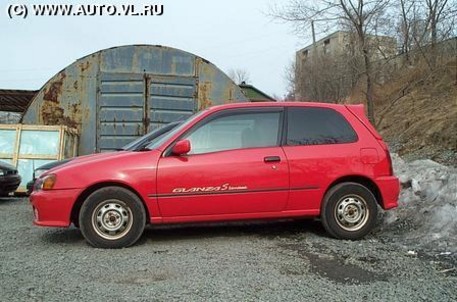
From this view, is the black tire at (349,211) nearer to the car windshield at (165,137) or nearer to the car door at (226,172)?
the car door at (226,172)

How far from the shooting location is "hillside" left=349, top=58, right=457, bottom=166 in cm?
1150

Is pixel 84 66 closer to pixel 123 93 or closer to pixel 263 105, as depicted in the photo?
pixel 123 93

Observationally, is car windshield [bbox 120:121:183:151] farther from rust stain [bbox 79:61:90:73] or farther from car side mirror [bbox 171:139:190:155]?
rust stain [bbox 79:61:90:73]

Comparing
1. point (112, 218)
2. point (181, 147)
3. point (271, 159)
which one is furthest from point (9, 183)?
point (271, 159)

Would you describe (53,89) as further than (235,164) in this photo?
Yes

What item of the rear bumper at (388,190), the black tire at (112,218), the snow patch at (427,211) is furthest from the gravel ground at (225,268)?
the rear bumper at (388,190)

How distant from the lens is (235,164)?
625 centimetres

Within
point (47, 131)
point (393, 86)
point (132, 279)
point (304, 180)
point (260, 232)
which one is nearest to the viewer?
point (132, 279)

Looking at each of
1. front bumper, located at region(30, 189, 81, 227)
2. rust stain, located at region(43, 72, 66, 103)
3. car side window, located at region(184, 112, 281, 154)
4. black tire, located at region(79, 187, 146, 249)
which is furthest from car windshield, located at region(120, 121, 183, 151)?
rust stain, located at region(43, 72, 66, 103)

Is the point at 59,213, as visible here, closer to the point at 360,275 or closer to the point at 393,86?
the point at 360,275

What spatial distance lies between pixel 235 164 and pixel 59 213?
209cm

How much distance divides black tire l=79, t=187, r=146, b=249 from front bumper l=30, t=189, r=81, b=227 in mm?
162

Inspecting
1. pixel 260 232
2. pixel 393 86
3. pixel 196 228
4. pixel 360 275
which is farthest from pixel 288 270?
pixel 393 86

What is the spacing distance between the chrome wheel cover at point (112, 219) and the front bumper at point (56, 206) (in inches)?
11.9
